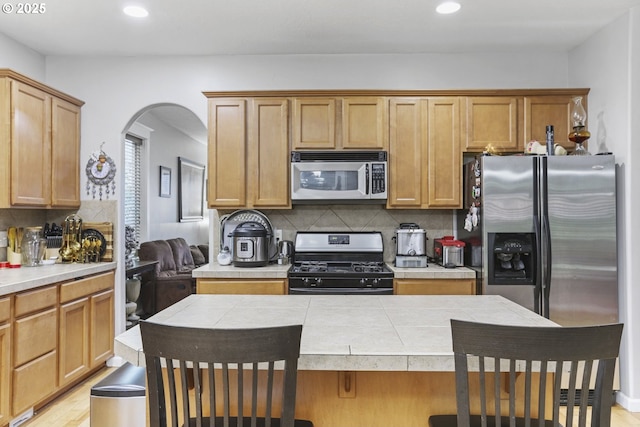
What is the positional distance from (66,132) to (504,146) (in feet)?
11.7

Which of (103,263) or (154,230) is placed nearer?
(103,263)

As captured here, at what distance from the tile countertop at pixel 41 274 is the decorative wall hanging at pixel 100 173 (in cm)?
68

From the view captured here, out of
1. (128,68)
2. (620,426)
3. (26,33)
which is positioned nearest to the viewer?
(620,426)

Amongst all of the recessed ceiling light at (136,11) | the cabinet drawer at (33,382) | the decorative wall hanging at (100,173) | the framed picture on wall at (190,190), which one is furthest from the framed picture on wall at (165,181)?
the cabinet drawer at (33,382)

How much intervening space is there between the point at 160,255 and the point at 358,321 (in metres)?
4.15

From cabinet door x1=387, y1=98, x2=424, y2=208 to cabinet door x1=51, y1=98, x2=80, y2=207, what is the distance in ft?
8.71

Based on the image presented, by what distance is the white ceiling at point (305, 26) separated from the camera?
9.94 feet

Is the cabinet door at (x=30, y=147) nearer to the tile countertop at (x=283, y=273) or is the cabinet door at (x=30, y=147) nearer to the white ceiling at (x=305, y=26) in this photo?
the white ceiling at (x=305, y=26)

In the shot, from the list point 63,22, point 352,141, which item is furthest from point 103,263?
point 352,141

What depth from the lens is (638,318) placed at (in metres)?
3.10

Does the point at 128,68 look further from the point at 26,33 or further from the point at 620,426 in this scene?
the point at 620,426

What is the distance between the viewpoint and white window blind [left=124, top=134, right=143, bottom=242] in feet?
17.6

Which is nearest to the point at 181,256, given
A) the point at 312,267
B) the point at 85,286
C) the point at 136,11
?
the point at 85,286

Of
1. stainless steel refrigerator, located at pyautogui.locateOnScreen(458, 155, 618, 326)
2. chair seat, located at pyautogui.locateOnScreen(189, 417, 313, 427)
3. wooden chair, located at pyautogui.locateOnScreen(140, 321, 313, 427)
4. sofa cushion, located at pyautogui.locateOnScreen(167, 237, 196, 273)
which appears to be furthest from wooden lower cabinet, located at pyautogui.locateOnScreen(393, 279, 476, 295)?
sofa cushion, located at pyautogui.locateOnScreen(167, 237, 196, 273)
